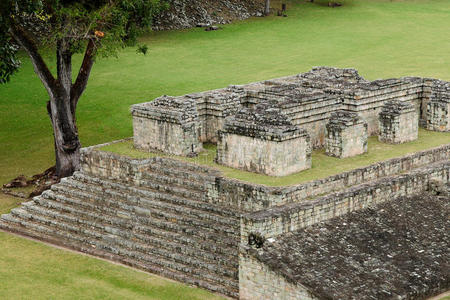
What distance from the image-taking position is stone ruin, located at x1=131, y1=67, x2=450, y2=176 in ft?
63.3

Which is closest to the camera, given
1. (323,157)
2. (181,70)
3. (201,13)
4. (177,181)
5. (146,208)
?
(146,208)

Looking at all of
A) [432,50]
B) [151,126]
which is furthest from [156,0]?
[432,50]

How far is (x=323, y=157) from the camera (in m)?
20.8

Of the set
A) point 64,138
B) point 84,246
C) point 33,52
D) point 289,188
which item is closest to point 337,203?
point 289,188

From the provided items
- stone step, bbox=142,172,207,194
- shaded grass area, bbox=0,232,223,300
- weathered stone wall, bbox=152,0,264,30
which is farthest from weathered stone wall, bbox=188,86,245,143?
weathered stone wall, bbox=152,0,264,30

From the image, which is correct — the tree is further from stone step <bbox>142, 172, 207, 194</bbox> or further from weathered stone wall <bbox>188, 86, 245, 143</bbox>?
stone step <bbox>142, 172, 207, 194</bbox>

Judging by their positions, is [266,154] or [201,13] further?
[201,13]

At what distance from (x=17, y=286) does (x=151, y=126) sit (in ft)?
18.3

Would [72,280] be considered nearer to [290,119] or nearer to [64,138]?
[290,119]

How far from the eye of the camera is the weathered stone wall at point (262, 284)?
1625 centimetres

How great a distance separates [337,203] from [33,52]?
9.92 m

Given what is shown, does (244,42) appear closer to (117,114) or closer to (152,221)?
(117,114)

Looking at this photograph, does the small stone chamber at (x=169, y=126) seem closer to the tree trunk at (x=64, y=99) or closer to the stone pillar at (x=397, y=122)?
the tree trunk at (x=64, y=99)

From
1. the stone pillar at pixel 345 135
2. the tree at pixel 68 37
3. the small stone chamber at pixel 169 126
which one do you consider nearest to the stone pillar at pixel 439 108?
the stone pillar at pixel 345 135
